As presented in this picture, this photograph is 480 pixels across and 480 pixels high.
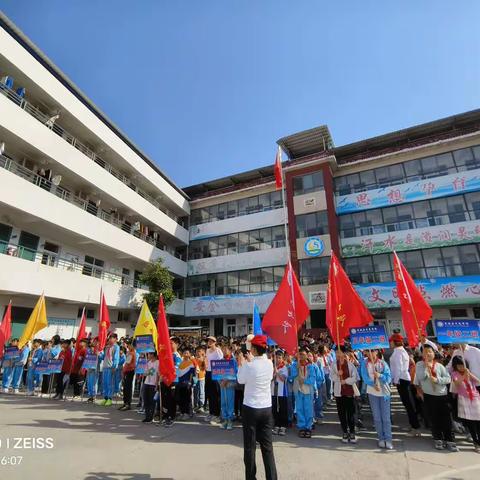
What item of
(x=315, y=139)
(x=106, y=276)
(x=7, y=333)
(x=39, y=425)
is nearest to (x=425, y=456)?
(x=39, y=425)

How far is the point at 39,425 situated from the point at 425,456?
24.3ft

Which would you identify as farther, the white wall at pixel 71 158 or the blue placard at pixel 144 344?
the white wall at pixel 71 158

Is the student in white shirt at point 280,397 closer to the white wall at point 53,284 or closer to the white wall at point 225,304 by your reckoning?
the white wall at point 53,284

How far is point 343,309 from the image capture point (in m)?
6.80

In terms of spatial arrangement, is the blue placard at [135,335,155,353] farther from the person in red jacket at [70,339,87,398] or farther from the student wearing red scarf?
the student wearing red scarf

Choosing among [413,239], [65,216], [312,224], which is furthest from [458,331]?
[65,216]

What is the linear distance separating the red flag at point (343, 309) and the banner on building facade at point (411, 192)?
15889 mm

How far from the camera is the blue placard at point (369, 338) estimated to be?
247 inches

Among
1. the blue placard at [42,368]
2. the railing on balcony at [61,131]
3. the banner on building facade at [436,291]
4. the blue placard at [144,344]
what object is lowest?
the blue placard at [42,368]

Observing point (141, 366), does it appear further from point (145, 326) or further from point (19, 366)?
point (19, 366)

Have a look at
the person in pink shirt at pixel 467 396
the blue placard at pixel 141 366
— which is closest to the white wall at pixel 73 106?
the blue placard at pixel 141 366

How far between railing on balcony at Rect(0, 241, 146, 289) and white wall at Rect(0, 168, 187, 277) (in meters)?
1.86

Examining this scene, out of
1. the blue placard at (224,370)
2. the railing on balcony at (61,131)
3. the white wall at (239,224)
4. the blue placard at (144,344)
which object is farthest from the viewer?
the white wall at (239,224)

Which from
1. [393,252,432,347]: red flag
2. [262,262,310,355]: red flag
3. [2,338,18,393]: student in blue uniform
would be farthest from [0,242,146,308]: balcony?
[393,252,432,347]: red flag
